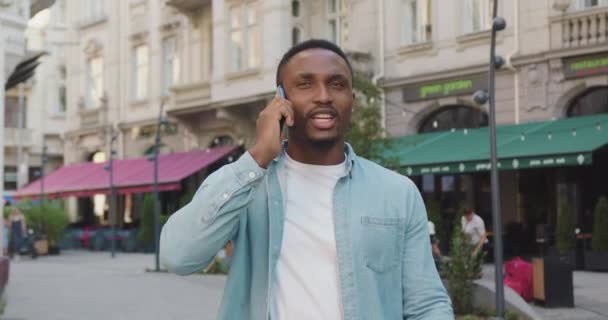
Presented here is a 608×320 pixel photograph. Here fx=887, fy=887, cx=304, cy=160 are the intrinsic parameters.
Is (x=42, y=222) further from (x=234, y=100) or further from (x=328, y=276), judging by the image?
(x=328, y=276)

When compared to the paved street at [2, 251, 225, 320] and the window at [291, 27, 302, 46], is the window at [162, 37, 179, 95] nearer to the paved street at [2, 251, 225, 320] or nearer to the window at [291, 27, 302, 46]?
the window at [291, 27, 302, 46]

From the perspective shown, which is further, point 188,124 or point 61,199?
point 61,199

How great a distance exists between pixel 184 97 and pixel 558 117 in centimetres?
1366

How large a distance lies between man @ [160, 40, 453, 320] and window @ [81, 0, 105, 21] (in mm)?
33857

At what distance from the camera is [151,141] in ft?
104

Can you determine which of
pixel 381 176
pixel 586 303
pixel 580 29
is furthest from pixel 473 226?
pixel 381 176

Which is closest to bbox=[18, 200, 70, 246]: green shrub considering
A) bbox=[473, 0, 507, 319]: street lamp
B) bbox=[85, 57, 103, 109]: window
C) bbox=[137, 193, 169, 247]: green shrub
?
bbox=[137, 193, 169, 247]: green shrub

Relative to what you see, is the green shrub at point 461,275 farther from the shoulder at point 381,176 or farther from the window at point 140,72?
the window at point 140,72

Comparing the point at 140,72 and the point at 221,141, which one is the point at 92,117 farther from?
the point at 221,141

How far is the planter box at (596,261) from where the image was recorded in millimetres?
17231

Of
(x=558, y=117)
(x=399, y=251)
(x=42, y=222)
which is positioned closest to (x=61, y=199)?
(x=42, y=222)

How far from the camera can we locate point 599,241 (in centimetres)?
1719

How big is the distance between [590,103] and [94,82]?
2225 centimetres

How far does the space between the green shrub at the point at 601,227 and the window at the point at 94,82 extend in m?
22.8
